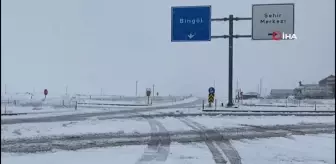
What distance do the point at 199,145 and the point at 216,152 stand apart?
152cm

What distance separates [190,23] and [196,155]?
22.3 metres

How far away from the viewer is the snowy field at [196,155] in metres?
9.59

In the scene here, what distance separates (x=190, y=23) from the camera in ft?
105

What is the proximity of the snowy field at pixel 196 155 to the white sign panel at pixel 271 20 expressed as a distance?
67.6 feet

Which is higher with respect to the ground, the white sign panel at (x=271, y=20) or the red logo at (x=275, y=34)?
the white sign panel at (x=271, y=20)

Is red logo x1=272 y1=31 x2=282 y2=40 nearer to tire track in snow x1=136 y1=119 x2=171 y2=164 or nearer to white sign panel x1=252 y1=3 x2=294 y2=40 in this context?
white sign panel x1=252 y1=3 x2=294 y2=40

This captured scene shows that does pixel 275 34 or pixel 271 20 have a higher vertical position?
pixel 271 20

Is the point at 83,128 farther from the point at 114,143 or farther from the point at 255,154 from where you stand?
the point at 255,154

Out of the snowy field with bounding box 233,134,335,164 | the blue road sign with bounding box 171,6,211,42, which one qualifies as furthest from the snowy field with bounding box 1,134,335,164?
the blue road sign with bounding box 171,6,211,42

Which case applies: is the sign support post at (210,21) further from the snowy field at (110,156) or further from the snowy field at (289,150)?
the snowy field at (110,156)

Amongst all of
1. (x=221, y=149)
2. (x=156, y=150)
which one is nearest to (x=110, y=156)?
(x=156, y=150)

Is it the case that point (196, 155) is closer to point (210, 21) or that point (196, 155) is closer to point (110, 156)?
point (110, 156)

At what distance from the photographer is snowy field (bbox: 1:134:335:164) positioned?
31.5 feet

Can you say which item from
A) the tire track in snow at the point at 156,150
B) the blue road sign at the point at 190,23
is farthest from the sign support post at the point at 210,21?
the tire track in snow at the point at 156,150
